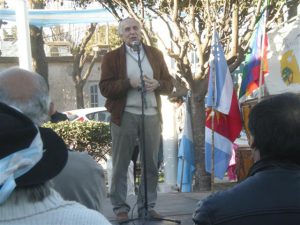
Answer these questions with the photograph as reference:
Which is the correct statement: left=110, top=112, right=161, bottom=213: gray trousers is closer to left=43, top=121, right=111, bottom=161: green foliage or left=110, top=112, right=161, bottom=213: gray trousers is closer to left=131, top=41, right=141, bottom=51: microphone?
left=131, top=41, right=141, bottom=51: microphone

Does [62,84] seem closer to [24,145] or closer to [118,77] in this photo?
[118,77]

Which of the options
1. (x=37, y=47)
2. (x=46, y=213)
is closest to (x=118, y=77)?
(x=46, y=213)

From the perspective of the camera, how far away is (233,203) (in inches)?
68.7

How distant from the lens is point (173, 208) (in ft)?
18.2

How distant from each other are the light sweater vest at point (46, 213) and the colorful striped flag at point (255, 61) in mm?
5689

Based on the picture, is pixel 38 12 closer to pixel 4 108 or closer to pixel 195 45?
pixel 195 45

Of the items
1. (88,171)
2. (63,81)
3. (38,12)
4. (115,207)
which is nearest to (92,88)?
(63,81)

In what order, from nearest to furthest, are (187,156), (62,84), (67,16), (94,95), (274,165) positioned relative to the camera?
(274,165)
(187,156)
(67,16)
(62,84)
(94,95)

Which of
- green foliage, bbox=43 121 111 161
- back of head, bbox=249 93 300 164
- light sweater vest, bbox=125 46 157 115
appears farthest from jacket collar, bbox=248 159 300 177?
green foliage, bbox=43 121 111 161

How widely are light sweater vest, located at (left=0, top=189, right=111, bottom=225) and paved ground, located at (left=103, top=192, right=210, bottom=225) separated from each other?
327 cm

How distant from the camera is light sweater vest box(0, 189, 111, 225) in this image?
130cm

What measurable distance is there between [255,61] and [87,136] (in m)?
4.05

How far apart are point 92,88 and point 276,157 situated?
2781 cm

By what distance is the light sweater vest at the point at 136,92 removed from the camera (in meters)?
4.71
